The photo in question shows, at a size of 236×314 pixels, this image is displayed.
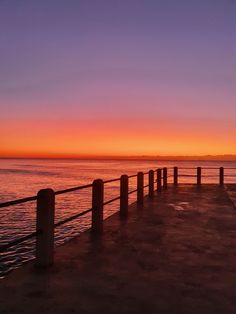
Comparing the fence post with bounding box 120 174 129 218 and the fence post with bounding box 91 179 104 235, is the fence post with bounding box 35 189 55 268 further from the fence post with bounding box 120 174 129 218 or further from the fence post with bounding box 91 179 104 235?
the fence post with bounding box 120 174 129 218

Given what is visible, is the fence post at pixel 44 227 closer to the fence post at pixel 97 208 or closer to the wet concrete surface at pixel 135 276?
the wet concrete surface at pixel 135 276

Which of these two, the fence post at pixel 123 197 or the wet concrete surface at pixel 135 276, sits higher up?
the fence post at pixel 123 197

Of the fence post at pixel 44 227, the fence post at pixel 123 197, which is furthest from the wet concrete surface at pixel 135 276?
the fence post at pixel 123 197

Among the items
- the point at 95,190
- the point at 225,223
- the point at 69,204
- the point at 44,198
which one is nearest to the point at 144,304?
the point at 44,198

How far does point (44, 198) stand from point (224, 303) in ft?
10.3

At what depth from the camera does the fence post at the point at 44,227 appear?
635 cm

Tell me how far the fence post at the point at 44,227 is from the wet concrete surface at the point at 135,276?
242 mm

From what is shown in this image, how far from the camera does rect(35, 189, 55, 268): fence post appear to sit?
6.35 m

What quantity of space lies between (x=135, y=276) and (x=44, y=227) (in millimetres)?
1674

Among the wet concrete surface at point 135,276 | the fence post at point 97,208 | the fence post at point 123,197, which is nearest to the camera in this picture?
the wet concrete surface at point 135,276

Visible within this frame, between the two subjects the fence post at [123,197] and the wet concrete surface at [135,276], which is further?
the fence post at [123,197]

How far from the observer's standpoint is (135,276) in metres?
6.00

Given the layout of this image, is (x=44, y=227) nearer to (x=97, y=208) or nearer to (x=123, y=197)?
(x=97, y=208)

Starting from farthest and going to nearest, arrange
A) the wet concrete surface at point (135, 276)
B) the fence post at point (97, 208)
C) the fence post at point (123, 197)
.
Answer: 1. the fence post at point (123, 197)
2. the fence post at point (97, 208)
3. the wet concrete surface at point (135, 276)
